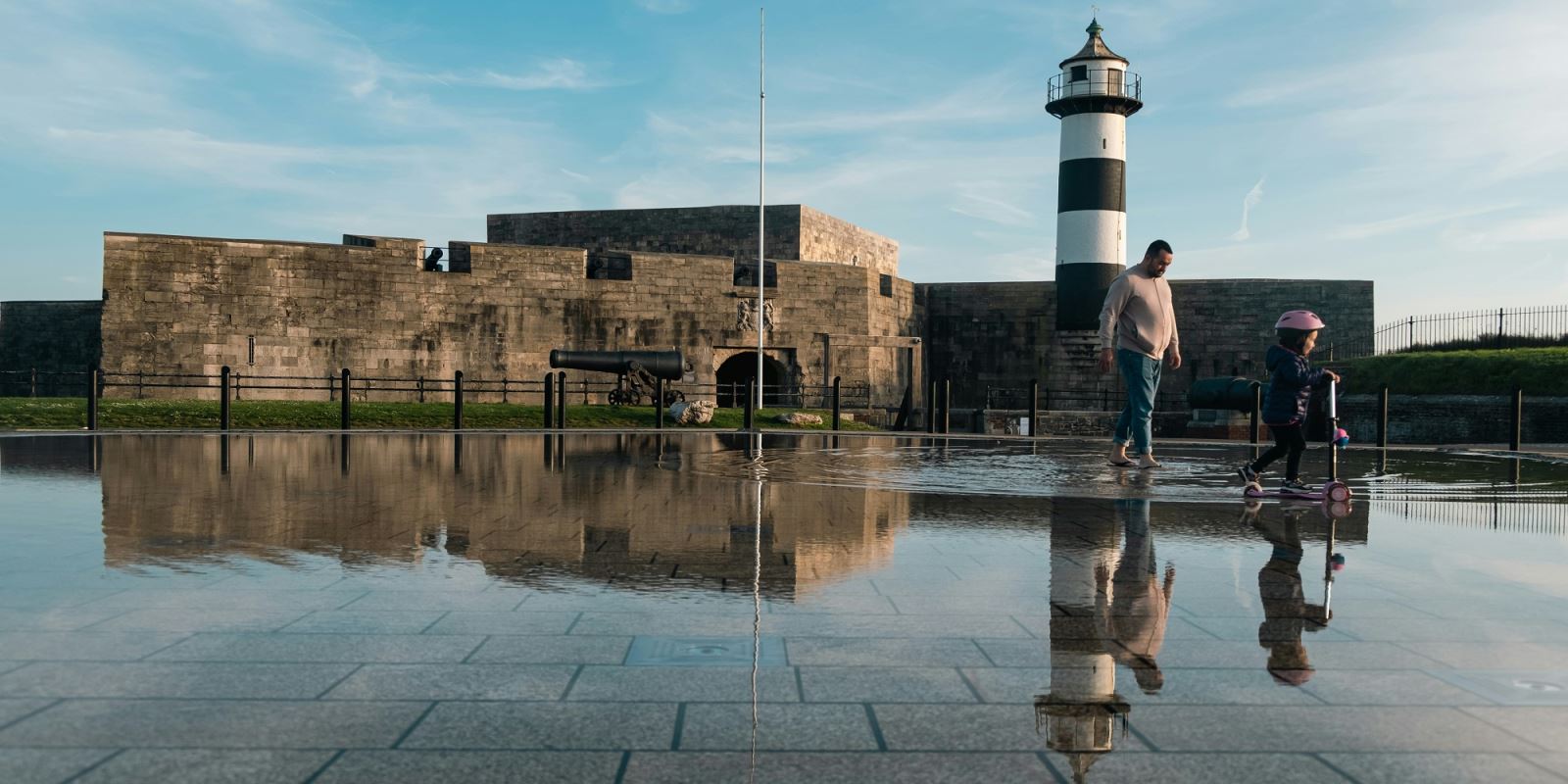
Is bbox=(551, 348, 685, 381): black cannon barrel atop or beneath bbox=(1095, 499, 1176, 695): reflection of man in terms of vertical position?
atop

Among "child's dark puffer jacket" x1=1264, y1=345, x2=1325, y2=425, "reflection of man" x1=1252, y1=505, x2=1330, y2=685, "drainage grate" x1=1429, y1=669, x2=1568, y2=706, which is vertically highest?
"child's dark puffer jacket" x1=1264, y1=345, x2=1325, y2=425

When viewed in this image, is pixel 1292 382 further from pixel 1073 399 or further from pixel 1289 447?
pixel 1073 399

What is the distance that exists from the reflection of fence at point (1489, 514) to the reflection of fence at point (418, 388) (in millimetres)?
15439

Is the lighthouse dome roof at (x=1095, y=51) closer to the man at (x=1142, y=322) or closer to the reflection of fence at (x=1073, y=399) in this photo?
the reflection of fence at (x=1073, y=399)

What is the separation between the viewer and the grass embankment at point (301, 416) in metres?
17.8

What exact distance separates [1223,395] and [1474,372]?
5.32m

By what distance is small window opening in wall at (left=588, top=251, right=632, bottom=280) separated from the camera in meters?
27.5

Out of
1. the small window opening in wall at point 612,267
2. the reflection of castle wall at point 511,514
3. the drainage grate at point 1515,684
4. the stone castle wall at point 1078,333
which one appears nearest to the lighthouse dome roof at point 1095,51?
the stone castle wall at point 1078,333

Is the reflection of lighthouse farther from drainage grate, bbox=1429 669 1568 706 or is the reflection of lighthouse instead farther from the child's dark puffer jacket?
the child's dark puffer jacket

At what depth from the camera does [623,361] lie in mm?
23266

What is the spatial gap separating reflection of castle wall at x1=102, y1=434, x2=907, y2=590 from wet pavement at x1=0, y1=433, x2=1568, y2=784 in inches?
1.9

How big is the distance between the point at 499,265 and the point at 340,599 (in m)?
23.6

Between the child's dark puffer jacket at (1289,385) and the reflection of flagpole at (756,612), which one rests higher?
the child's dark puffer jacket at (1289,385)

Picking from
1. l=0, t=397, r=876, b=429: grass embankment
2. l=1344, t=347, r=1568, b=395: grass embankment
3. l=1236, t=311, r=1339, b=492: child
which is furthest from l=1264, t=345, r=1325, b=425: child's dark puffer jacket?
l=1344, t=347, r=1568, b=395: grass embankment
